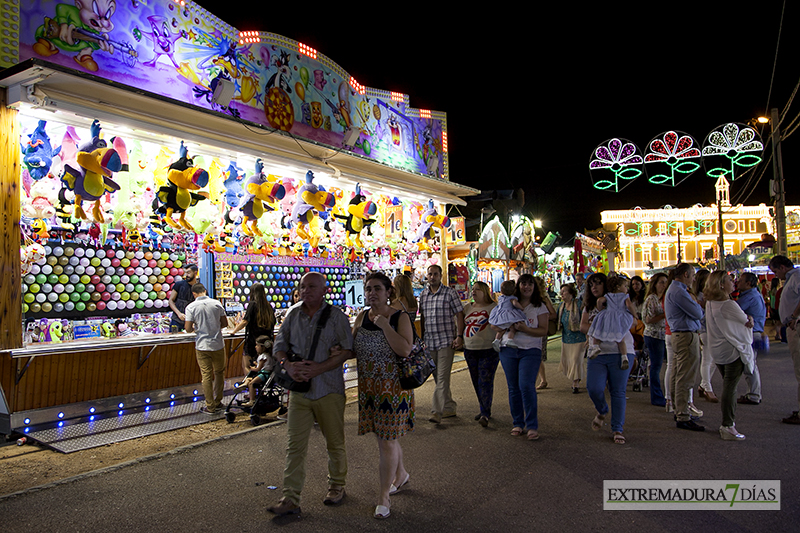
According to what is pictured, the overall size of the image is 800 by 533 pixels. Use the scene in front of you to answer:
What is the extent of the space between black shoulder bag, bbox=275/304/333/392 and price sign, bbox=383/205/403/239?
862 centimetres

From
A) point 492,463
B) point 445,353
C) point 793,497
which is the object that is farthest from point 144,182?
point 793,497

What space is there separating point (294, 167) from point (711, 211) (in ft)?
137

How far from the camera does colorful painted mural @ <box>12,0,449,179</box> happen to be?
661 centimetres

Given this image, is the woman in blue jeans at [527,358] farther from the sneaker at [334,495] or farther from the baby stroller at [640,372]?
the baby stroller at [640,372]

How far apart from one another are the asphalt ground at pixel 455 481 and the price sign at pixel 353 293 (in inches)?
204

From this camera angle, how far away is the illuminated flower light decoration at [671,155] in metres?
13.7

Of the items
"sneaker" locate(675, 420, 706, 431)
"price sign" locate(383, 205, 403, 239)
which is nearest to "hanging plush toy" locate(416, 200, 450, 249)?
"price sign" locate(383, 205, 403, 239)

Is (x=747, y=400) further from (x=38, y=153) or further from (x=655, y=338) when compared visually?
(x=38, y=153)

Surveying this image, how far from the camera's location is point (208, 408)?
7531 millimetres

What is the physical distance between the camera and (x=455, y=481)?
4.54 metres

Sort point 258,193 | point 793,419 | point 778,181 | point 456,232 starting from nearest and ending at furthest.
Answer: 1. point 793,419
2. point 258,193
3. point 778,181
4. point 456,232

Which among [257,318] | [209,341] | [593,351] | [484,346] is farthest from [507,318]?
[209,341]

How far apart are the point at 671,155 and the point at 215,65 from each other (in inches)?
461

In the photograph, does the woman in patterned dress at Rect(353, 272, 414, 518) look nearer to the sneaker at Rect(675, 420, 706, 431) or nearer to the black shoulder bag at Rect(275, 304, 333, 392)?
the black shoulder bag at Rect(275, 304, 333, 392)
